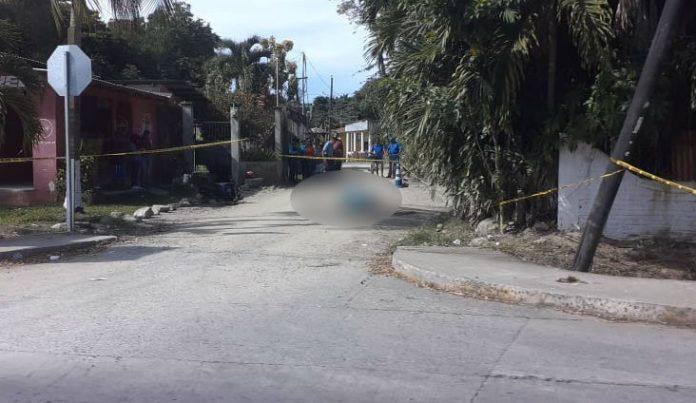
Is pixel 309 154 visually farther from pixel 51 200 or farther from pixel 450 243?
pixel 450 243

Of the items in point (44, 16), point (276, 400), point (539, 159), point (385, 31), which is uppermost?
point (44, 16)

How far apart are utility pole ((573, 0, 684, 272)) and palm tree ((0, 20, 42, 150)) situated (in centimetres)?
892

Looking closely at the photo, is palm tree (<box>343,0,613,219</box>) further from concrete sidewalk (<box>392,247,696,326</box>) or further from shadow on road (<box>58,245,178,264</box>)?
shadow on road (<box>58,245,178,264</box>)

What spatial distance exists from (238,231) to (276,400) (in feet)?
26.5

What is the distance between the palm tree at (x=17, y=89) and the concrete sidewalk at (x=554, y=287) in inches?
262

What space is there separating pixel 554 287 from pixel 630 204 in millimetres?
3127

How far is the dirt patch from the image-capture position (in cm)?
877

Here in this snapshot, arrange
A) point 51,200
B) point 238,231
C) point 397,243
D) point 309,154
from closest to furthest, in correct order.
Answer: point 397,243, point 238,231, point 51,200, point 309,154

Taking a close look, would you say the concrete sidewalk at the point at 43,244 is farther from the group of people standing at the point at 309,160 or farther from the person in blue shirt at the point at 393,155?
the group of people standing at the point at 309,160

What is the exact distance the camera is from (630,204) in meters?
9.79

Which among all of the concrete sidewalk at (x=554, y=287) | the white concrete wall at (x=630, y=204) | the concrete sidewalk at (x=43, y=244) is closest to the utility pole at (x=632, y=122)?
the concrete sidewalk at (x=554, y=287)

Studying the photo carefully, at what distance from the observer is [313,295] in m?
7.63

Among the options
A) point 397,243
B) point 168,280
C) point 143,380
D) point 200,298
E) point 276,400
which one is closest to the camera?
point 276,400

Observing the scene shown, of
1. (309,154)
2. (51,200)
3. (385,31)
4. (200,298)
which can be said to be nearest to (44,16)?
(51,200)
